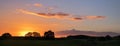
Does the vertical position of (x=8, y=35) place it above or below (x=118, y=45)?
above

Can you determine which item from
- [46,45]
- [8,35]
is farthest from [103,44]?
[8,35]

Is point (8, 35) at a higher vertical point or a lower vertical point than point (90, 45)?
higher

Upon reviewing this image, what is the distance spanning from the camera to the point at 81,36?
92.6 meters

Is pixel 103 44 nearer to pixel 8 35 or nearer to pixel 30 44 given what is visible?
pixel 30 44

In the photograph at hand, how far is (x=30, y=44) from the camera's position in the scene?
66062 mm

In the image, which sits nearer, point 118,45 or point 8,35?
point 118,45

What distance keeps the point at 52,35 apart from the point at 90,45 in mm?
26336

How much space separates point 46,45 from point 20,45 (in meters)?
5.61

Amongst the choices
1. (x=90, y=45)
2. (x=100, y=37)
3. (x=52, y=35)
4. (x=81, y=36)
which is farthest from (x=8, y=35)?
(x=90, y=45)

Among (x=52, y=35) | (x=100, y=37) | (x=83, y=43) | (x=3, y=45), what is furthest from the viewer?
A: (x=52, y=35)

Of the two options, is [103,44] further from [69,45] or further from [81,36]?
[81,36]

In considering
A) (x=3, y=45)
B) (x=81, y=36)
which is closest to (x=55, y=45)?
(x=3, y=45)

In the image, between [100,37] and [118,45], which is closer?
[118,45]

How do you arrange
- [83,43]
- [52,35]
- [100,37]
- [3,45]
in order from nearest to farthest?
[3,45] → [83,43] → [100,37] → [52,35]
